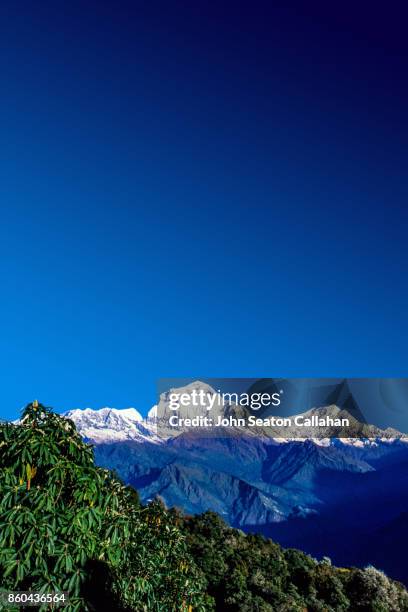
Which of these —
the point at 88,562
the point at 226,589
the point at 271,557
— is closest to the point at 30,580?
the point at 88,562

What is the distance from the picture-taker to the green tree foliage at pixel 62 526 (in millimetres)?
16219

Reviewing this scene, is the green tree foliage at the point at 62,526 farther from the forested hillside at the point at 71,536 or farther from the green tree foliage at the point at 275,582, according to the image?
the green tree foliage at the point at 275,582

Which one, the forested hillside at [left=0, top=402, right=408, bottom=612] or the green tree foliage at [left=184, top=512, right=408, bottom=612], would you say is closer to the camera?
the forested hillside at [left=0, top=402, right=408, bottom=612]

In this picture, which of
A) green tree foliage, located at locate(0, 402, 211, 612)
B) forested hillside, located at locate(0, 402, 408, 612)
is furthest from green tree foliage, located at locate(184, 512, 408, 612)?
green tree foliage, located at locate(0, 402, 211, 612)

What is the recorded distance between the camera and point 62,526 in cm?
1664

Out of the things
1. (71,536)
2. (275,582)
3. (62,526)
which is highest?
(275,582)

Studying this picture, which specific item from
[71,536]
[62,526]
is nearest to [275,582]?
[71,536]

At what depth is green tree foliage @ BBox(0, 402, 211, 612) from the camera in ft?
53.2

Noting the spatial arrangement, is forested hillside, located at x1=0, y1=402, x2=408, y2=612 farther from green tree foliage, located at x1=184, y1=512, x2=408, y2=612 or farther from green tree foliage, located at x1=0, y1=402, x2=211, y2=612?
green tree foliage, located at x1=184, y1=512, x2=408, y2=612

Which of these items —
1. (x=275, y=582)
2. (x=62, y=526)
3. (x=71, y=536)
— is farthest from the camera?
(x=275, y=582)

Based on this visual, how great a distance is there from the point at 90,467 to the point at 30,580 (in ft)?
10.6

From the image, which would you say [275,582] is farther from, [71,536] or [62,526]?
[62,526]

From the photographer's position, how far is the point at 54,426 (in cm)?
1797

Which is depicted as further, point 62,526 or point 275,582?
point 275,582
